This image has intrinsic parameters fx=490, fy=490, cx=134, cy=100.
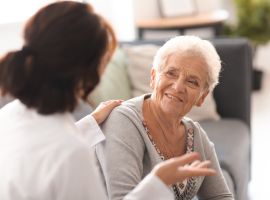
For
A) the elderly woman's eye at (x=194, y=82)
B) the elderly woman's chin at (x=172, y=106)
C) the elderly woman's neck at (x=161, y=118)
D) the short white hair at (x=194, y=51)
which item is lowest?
the elderly woman's neck at (x=161, y=118)

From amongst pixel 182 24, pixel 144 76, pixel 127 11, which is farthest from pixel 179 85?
pixel 127 11

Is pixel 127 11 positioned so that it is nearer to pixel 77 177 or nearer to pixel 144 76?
pixel 144 76

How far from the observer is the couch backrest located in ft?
9.25

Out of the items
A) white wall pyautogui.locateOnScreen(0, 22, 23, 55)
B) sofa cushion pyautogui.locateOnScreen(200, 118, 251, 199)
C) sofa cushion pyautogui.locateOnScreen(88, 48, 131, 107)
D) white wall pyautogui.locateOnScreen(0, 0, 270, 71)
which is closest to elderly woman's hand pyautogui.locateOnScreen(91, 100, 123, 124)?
sofa cushion pyautogui.locateOnScreen(88, 48, 131, 107)

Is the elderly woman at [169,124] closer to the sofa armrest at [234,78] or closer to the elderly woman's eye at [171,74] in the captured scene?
the elderly woman's eye at [171,74]

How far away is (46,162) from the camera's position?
3.40 feet

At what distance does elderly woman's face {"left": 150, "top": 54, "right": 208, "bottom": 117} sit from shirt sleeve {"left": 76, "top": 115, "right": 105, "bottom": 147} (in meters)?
0.24

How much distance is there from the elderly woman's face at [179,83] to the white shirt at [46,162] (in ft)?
2.02

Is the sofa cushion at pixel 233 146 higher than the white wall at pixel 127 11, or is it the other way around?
the white wall at pixel 127 11

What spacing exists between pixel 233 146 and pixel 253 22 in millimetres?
2487

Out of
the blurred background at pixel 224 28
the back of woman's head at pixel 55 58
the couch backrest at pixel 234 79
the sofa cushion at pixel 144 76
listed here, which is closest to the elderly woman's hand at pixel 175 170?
the back of woman's head at pixel 55 58

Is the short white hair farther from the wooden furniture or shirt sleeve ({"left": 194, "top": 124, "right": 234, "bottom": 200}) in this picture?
the wooden furniture

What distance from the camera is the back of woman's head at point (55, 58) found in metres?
1.05

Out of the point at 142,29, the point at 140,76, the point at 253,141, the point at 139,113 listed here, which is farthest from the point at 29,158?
the point at 142,29
